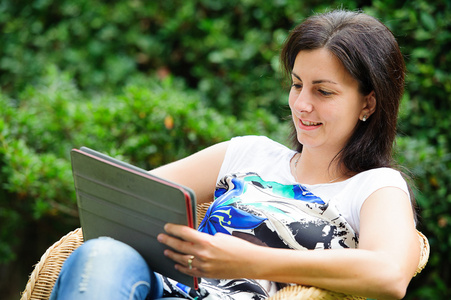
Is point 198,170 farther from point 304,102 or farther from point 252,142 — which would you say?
point 304,102

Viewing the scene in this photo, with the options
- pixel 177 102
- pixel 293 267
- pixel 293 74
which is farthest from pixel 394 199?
pixel 177 102

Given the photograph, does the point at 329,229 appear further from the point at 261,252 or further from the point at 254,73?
the point at 254,73

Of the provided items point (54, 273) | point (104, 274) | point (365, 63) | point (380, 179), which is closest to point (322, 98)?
point (365, 63)

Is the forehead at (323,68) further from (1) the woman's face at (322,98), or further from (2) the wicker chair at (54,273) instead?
(2) the wicker chair at (54,273)

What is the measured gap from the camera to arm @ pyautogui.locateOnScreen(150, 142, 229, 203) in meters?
2.12

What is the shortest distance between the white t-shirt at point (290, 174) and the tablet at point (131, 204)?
57 cm

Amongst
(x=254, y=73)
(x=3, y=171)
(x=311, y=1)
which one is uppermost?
(x=311, y=1)

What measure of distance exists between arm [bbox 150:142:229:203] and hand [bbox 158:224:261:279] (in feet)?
1.83

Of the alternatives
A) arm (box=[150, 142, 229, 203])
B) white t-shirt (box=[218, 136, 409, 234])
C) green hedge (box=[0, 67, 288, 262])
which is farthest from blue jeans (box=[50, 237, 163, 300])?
green hedge (box=[0, 67, 288, 262])

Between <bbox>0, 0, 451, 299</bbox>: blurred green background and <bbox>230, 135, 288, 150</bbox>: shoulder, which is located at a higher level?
<bbox>230, 135, 288, 150</bbox>: shoulder

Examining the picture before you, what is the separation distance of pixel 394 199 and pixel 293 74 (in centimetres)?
55

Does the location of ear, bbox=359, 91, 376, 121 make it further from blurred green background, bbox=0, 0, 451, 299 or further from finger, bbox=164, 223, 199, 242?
finger, bbox=164, 223, 199, 242

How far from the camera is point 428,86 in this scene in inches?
131

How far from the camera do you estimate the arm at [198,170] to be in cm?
212
